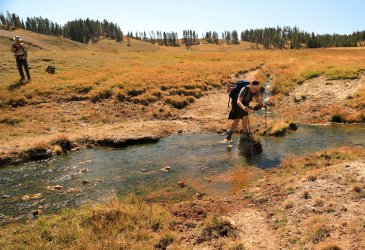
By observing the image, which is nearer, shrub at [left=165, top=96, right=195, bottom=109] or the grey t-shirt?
the grey t-shirt

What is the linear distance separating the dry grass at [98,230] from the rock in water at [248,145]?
22.3 ft

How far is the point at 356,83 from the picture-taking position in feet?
87.0

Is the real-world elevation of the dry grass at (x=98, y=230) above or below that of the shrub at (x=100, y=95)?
below

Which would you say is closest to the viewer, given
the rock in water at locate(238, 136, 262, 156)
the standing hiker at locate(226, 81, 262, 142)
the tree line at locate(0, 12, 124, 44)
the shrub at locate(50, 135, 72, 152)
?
the standing hiker at locate(226, 81, 262, 142)

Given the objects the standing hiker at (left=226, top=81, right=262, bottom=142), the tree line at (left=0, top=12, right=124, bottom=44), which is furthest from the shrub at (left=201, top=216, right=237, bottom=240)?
the tree line at (left=0, top=12, right=124, bottom=44)

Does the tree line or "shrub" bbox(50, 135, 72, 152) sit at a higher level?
the tree line

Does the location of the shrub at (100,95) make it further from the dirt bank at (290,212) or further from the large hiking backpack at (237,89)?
the dirt bank at (290,212)

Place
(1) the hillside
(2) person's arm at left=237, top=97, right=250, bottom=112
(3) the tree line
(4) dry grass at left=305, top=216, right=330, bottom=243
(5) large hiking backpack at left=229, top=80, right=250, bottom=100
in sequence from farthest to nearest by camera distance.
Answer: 1. (3) the tree line
2. (1) the hillside
3. (5) large hiking backpack at left=229, top=80, right=250, bottom=100
4. (2) person's arm at left=237, top=97, right=250, bottom=112
5. (4) dry grass at left=305, top=216, right=330, bottom=243

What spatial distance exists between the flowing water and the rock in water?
29 centimetres

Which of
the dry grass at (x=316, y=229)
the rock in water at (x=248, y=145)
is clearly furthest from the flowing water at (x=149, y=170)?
the dry grass at (x=316, y=229)

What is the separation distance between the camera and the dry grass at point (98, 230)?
765cm

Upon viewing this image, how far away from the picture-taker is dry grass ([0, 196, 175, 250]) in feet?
25.1

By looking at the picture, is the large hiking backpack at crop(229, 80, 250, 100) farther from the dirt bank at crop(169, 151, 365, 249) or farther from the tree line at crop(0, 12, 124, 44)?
the tree line at crop(0, 12, 124, 44)

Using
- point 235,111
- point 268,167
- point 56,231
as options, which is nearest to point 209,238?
point 56,231
